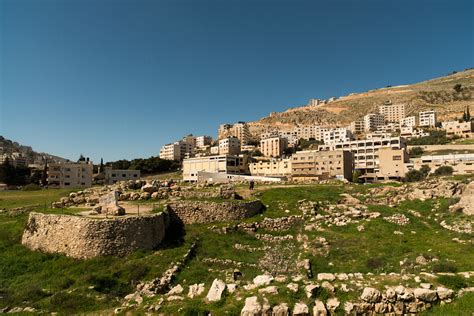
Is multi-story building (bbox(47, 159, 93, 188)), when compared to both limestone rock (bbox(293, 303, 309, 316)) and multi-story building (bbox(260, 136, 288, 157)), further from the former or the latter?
limestone rock (bbox(293, 303, 309, 316))

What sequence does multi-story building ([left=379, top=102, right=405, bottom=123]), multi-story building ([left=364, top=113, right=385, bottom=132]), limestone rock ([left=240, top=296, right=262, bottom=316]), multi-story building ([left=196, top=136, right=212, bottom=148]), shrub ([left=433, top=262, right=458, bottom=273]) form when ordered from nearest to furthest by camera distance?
limestone rock ([left=240, top=296, right=262, bottom=316]) → shrub ([left=433, top=262, right=458, bottom=273]) → multi-story building ([left=364, top=113, right=385, bottom=132]) → multi-story building ([left=379, top=102, right=405, bottom=123]) → multi-story building ([left=196, top=136, right=212, bottom=148])

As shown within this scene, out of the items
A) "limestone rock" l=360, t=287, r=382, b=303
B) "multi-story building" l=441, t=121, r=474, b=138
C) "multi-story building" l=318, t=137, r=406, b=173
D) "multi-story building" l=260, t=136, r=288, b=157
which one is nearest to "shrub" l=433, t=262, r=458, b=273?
"limestone rock" l=360, t=287, r=382, b=303

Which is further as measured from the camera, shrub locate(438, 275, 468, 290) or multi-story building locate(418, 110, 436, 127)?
multi-story building locate(418, 110, 436, 127)

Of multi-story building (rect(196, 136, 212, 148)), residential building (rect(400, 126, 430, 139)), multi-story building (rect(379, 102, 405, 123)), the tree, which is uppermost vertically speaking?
multi-story building (rect(379, 102, 405, 123))

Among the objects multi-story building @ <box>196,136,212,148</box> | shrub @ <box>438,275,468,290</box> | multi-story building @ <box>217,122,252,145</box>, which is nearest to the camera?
shrub @ <box>438,275,468,290</box>

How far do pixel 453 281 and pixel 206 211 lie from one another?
1716cm

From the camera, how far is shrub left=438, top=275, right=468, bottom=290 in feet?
33.4

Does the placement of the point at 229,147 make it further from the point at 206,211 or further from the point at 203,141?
the point at 206,211

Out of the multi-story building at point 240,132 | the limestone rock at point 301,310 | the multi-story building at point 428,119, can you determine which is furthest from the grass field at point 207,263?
the multi-story building at point 240,132

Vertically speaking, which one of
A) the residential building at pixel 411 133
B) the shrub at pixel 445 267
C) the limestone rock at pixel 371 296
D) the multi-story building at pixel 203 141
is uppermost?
the multi-story building at pixel 203 141

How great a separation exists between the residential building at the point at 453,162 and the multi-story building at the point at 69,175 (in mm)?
72142

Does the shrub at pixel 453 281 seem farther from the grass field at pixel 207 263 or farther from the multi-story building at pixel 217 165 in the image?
the multi-story building at pixel 217 165

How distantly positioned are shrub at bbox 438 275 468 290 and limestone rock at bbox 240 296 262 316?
6424mm

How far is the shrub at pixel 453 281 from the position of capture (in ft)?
33.4
